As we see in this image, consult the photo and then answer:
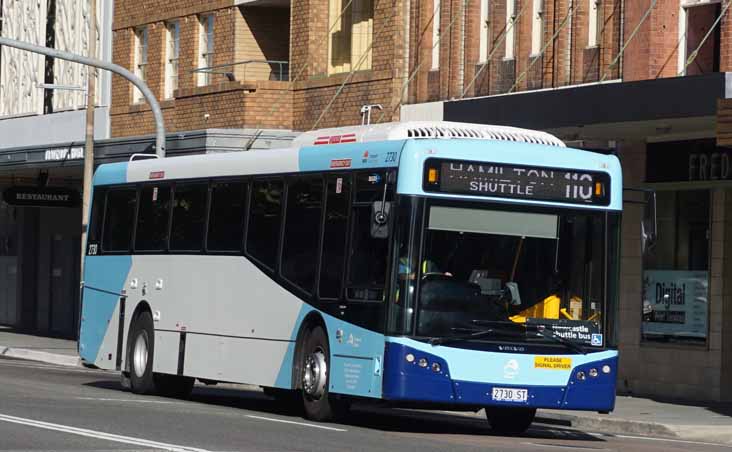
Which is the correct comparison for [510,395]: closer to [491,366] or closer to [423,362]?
[491,366]

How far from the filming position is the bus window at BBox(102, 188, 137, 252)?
23.0 m

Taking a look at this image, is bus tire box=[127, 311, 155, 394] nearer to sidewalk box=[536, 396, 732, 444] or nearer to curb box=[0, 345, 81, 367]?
sidewalk box=[536, 396, 732, 444]

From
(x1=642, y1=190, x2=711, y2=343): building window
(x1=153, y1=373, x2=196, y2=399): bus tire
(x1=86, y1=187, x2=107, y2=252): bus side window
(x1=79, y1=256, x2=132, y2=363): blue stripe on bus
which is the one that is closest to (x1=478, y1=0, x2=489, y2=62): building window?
(x1=642, y1=190, x2=711, y2=343): building window

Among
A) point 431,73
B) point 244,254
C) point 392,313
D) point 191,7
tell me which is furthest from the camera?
point 191,7

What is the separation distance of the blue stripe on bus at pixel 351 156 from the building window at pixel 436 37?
11655mm

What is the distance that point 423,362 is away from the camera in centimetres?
A: 1647

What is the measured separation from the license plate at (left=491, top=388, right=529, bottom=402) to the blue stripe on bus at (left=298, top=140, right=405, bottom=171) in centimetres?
242

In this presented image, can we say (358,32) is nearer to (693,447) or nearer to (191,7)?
(191,7)

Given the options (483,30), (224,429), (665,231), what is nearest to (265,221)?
(224,429)

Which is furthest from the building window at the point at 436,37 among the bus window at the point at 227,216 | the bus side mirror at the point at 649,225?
the bus side mirror at the point at 649,225

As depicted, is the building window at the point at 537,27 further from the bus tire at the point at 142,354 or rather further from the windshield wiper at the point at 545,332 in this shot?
the windshield wiper at the point at 545,332

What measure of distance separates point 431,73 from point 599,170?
12.9 metres

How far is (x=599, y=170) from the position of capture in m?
17.5

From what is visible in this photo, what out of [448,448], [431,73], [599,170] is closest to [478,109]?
[431,73]
